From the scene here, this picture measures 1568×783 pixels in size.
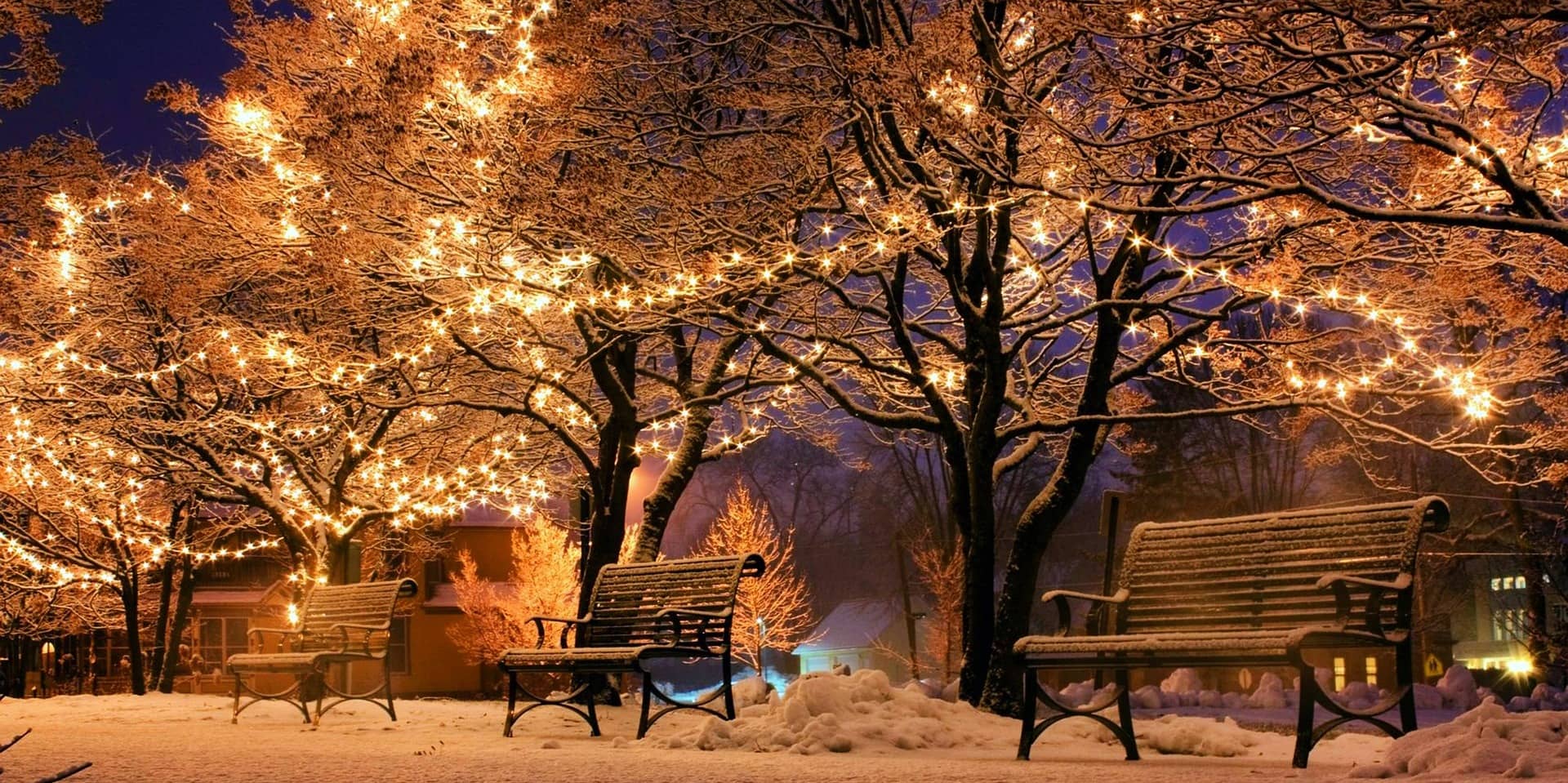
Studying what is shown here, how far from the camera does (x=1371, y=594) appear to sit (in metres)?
6.03

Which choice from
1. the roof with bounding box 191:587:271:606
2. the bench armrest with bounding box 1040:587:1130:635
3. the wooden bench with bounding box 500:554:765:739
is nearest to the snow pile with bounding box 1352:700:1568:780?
the bench armrest with bounding box 1040:587:1130:635

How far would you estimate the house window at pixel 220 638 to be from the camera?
132 feet

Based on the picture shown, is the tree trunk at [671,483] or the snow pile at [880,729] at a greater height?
the tree trunk at [671,483]

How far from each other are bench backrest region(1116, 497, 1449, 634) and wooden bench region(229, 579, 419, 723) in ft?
17.6

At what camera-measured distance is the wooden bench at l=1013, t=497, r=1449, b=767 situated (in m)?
5.96

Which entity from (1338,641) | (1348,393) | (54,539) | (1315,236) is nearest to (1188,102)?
(1338,641)

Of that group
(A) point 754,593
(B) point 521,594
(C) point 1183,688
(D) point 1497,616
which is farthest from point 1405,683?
(D) point 1497,616

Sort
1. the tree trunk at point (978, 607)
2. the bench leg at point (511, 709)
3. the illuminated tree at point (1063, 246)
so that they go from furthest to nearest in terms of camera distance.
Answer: the tree trunk at point (978, 607)
the bench leg at point (511, 709)
the illuminated tree at point (1063, 246)

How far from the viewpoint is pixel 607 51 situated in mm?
10992

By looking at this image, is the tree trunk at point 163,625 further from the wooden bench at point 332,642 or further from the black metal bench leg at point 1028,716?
the black metal bench leg at point 1028,716

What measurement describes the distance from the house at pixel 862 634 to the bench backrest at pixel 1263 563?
44050mm

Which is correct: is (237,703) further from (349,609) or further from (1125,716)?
(1125,716)

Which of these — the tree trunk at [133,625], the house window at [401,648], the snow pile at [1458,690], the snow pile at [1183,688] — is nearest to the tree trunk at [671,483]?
the snow pile at [1183,688]

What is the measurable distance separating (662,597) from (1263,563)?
3993 mm
